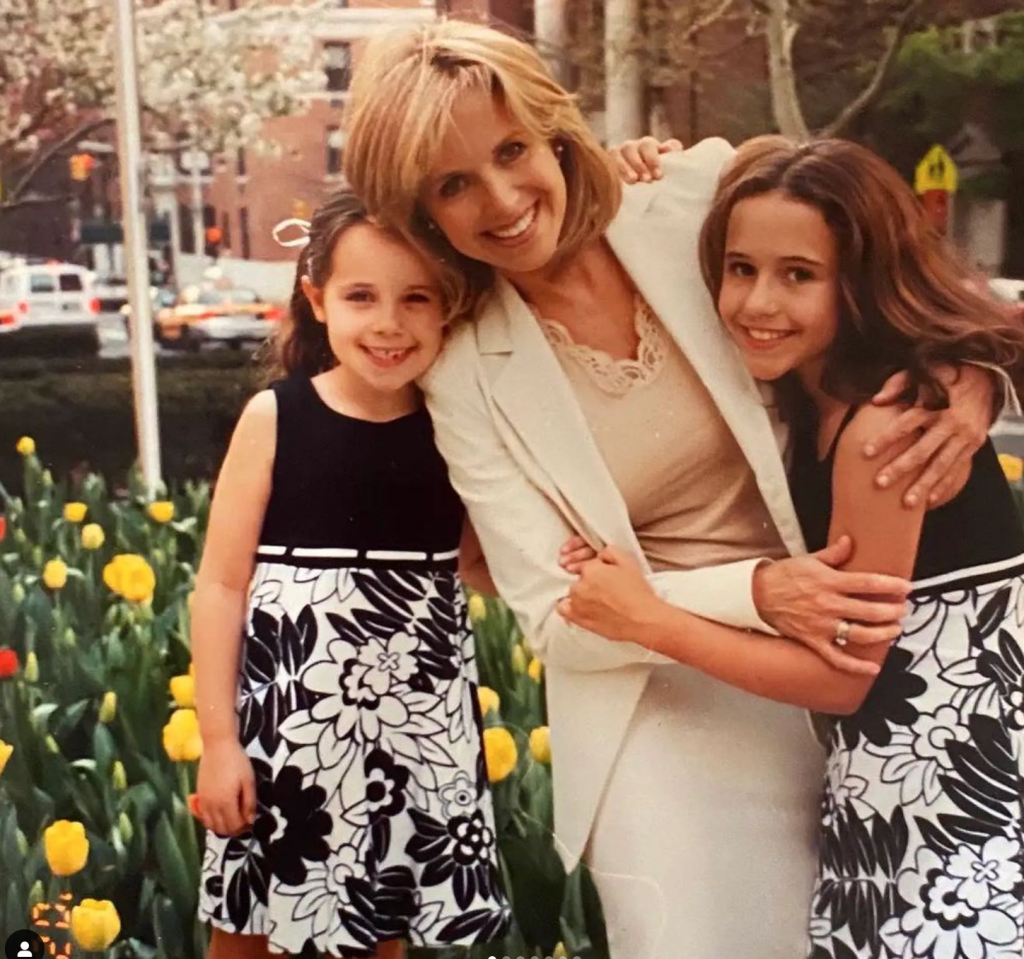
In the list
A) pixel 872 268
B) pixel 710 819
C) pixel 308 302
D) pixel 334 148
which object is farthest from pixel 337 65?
pixel 710 819

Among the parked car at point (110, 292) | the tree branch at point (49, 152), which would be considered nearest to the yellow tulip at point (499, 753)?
the parked car at point (110, 292)

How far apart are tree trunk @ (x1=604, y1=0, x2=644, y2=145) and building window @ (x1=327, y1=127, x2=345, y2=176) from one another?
18cm

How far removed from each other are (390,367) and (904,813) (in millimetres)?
489

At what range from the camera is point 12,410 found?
81cm

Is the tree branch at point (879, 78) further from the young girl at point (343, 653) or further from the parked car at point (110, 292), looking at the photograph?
the parked car at point (110, 292)

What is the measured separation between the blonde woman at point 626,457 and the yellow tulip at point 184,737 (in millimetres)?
255

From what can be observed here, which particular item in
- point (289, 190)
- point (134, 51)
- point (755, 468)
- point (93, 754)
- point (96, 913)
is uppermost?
point (134, 51)

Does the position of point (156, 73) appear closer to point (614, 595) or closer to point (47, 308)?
point (47, 308)

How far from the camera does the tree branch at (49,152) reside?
30.5 inches

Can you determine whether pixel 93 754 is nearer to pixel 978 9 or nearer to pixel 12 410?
pixel 12 410

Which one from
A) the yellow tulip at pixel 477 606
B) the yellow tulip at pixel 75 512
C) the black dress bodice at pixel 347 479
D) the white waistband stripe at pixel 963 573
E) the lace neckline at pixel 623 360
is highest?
the lace neckline at pixel 623 360

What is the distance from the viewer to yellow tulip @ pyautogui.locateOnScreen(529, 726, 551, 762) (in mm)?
811

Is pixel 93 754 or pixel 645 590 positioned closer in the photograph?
pixel 645 590

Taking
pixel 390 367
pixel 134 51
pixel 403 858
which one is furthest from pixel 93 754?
pixel 134 51
